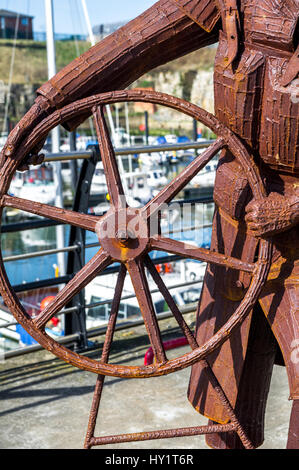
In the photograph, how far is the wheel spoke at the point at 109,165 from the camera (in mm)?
2242

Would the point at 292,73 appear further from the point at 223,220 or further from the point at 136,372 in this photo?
the point at 136,372

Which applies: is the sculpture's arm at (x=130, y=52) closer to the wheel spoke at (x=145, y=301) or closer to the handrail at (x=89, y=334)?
the wheel spoke at (x=145, y=301)

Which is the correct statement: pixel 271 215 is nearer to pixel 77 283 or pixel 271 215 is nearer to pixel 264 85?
pixel 264 85

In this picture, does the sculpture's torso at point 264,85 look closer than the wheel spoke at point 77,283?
Yes

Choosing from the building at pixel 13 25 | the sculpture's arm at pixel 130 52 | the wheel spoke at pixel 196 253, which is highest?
the building at pixel 13 25

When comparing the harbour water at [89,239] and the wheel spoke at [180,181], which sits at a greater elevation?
the harbour water at [89,239]

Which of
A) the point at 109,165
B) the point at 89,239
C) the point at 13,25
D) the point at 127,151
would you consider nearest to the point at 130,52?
the point at 109,165

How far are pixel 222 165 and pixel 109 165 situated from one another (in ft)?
1.30

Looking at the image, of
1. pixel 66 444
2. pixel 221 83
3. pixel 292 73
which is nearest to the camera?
pixel 292 73

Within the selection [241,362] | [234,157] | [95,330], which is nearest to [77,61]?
[234,157]

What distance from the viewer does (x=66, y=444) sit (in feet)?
10.3

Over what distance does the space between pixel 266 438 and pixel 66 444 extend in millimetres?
897

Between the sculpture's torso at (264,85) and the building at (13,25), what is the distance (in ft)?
131

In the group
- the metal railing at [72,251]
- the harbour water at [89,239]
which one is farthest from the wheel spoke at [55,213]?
the harbour water at [89,239]
